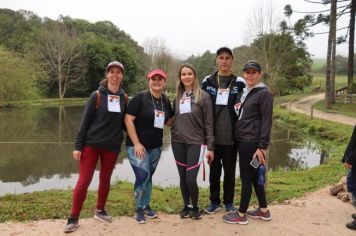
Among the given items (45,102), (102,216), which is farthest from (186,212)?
(45,102)

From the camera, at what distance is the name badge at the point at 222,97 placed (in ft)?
14.1

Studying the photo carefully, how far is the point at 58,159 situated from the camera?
10.8 m

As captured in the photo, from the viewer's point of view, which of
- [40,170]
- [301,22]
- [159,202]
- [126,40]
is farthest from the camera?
[126,40]

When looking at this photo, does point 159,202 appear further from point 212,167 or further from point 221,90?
point 221,90

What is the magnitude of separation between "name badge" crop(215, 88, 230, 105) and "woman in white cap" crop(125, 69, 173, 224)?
0.60 m

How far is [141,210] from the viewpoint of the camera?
4.35m

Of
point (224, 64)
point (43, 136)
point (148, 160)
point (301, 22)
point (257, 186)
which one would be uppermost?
point (301, 22)

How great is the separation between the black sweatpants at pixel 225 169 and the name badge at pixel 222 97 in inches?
21.0

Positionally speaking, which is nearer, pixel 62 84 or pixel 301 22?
pixel 301 22

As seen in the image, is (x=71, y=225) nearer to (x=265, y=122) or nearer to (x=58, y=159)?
(x=265, y=122)

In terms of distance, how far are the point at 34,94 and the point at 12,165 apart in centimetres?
3197

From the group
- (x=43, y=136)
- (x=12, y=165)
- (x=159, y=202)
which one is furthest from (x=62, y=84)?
(x=159, y=202)

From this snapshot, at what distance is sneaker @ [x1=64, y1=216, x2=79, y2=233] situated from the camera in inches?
156

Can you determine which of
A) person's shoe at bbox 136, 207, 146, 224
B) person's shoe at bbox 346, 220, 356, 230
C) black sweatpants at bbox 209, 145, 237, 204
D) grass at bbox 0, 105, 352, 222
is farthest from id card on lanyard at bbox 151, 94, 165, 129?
person's shoe at bbox 346, 220, 356, 230
